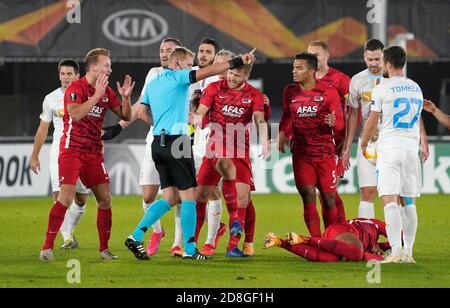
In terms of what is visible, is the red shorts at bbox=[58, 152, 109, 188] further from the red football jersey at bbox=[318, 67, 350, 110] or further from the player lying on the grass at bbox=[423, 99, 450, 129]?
the player lying on the grass at bbox=[423, 99, 450, 129]

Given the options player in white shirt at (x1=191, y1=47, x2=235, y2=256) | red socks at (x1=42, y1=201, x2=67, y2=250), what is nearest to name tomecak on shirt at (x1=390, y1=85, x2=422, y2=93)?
player in white shirt at (x1=191, y1=47, x2=235, y2=256)

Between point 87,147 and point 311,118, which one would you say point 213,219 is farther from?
point 87,147

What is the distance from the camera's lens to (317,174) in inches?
456

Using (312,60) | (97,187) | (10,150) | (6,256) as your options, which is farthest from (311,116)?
(10,150)

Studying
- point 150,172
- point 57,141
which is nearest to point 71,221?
point 57,141

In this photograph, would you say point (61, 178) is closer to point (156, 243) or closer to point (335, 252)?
point (156, 243)

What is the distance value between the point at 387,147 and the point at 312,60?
1.50 metres

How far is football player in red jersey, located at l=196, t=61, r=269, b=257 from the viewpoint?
1152 centimetres

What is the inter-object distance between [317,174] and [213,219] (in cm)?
124

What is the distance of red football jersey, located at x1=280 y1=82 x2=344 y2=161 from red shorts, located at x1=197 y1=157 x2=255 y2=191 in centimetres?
54

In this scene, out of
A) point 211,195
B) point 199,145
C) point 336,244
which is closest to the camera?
point 336,244

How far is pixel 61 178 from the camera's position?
35.8 ft
